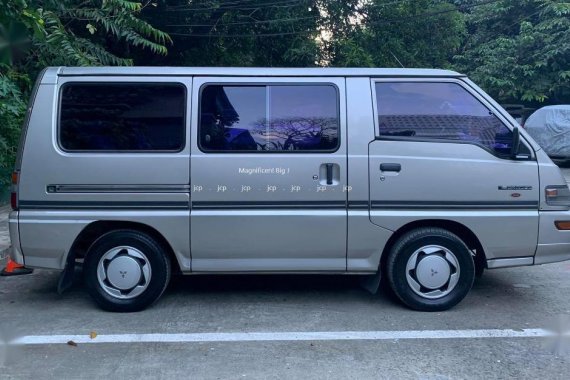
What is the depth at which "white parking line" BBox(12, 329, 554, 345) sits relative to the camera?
4488mm

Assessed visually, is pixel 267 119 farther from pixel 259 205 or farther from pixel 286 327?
pixel 286 327

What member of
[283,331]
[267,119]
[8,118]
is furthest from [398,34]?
[283,331]

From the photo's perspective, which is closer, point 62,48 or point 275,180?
point 275,180

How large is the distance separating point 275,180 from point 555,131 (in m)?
14.5

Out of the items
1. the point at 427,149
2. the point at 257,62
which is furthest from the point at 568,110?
the point at 427,149

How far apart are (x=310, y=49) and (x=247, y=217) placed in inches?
458

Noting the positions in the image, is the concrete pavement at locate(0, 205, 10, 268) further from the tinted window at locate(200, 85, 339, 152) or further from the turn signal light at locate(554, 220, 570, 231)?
the turn signal light at locate(554, 220, 570, 231)

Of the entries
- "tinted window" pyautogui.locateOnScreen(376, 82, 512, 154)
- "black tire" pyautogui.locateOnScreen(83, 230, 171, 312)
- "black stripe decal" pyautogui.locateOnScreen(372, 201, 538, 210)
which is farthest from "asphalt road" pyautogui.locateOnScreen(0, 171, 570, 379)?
"tinted window" pyautogui.locateOnScreen(376, 82, 512, 154)

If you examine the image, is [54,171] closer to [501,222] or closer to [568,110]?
[501,222]

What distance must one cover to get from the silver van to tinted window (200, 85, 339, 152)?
1 cm

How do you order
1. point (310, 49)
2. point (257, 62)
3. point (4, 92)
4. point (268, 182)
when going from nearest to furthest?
point (268, 182) < point (4, 92) < point (310, 49) < point (257, 62)

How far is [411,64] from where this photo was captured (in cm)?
1784

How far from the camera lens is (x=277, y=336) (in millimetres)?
4566

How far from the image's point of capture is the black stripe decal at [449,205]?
492 centimetres
